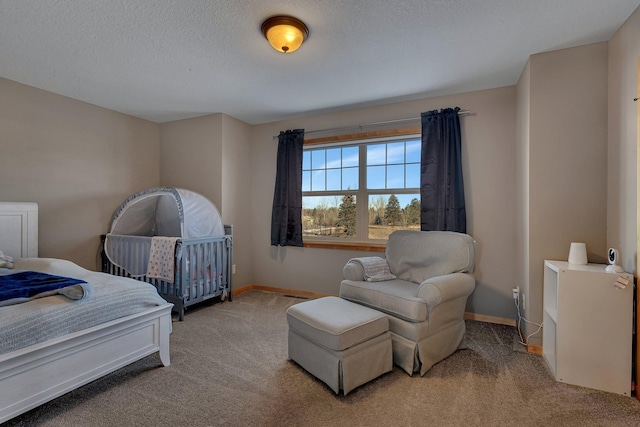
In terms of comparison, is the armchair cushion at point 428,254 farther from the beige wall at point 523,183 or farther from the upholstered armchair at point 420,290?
the beige wall at point 523,183

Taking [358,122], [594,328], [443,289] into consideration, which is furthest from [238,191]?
[594,328]

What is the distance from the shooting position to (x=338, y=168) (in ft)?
13.0

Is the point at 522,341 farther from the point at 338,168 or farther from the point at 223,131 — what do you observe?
the point at 223,131

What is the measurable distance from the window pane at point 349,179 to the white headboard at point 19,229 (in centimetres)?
324

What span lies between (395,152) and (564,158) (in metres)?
1.66

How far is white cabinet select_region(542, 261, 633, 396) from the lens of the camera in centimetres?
186

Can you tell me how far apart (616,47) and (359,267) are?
244cm

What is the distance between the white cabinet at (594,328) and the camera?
1.86 meters

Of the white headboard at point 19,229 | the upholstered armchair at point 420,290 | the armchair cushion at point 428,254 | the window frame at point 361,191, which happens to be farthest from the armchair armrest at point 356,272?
the white headboard at point 19,229

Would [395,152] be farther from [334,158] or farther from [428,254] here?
[428,254]

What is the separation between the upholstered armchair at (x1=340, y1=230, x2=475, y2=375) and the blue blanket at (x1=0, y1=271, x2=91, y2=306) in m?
1.84

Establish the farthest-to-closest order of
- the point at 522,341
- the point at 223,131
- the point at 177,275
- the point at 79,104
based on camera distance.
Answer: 1. the point at 223,131
2. the point at 79,104
3. the point at 177,275
4. the point at 522,341

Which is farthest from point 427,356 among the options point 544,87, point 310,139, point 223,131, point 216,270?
point 223,131

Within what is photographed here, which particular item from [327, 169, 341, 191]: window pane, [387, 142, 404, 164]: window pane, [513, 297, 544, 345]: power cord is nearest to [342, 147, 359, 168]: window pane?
[327, 169, 341, 191]: window pane
